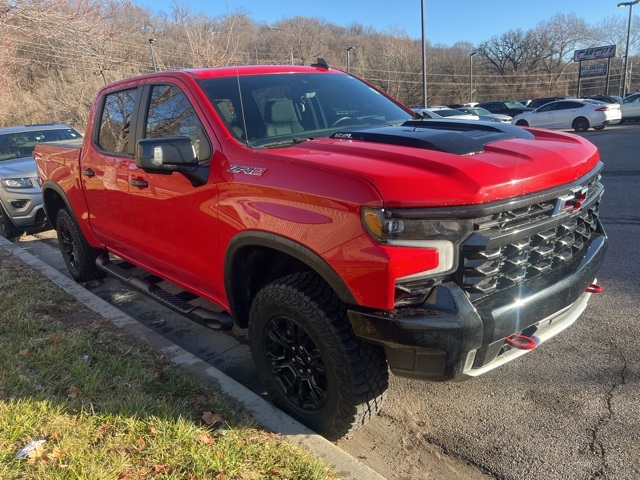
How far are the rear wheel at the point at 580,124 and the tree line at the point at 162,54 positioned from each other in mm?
11119

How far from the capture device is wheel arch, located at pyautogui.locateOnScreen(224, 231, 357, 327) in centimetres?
265

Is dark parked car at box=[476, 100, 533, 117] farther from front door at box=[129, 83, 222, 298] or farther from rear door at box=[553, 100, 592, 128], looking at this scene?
front door at box=[129, 83, 222, 298]

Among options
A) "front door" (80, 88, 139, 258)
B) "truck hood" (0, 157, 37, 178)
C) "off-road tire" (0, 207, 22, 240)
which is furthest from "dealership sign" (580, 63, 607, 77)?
"front door" (80, 88, 139, 258)

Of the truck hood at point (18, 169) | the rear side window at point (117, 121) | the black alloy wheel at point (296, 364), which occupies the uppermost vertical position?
the rear side window at point (117, 121)

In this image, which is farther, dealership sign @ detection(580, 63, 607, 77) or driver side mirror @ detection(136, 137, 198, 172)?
dealership sign @ detection(580, 63, 607, 77)

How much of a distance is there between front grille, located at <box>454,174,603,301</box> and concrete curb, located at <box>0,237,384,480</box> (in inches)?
40.0

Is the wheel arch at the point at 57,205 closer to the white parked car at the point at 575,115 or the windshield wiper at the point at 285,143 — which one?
the windshield wiper at the point at 285,143

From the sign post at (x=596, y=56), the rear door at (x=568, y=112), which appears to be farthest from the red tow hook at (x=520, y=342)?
the sign post at (x=596, y=56)

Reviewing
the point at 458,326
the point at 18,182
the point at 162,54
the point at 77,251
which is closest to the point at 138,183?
the point at 77,251

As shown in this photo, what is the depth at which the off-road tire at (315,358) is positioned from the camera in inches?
96.3

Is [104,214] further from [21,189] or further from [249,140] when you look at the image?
[21,189]

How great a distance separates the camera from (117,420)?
9.09 ft

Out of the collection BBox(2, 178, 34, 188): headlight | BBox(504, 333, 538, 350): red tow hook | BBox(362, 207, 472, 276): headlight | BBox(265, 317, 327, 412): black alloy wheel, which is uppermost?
BBox(362, 207, 472, 276): headlight

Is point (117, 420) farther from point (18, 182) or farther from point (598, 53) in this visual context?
point (598, 53)
